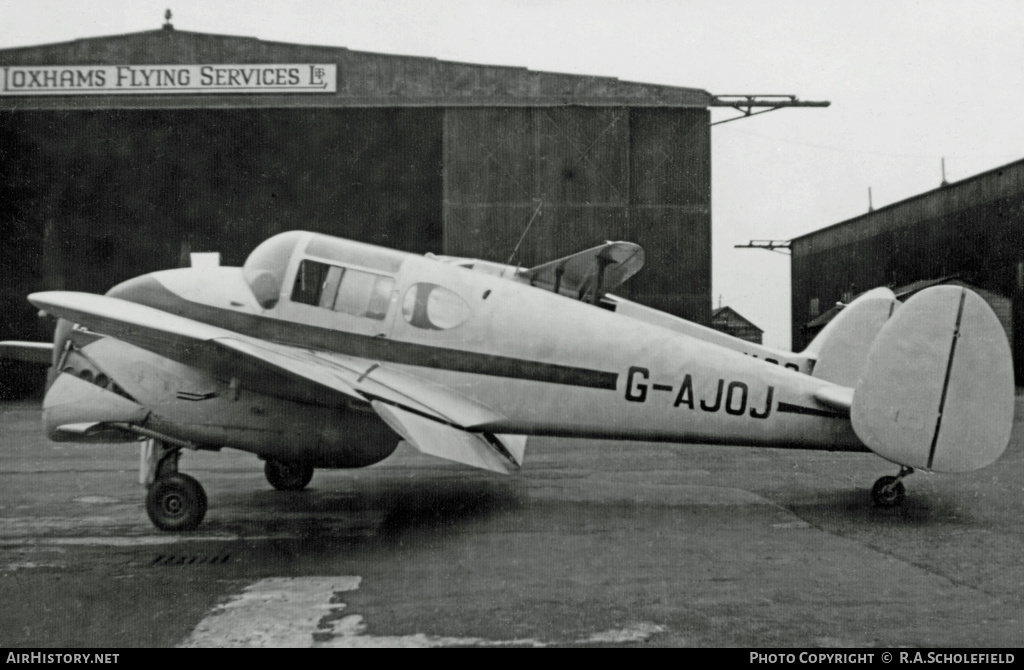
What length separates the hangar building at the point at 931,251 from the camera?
91.2ft

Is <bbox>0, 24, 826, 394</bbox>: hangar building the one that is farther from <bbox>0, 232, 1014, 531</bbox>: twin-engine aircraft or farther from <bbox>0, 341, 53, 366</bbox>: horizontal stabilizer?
<bbox>0, 232, 1014, 531</bbox>: twin-engine aircraft

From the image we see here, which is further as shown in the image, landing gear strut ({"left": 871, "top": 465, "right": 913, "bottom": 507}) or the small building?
the small building

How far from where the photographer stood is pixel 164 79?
23.9m

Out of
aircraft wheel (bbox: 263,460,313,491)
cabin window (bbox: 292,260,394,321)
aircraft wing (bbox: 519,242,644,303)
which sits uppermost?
aircraft wing (bbox: 519,242,644,303)

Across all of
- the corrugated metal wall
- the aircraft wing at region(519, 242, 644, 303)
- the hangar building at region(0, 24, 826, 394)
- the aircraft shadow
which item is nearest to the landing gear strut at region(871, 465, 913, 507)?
the aircraft wing at region(519, 242, 644, 303)

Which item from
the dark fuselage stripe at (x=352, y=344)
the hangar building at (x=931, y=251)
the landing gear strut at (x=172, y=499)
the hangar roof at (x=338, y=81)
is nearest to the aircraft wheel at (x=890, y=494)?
the dark fuselage stripe at (x=352, y=344)

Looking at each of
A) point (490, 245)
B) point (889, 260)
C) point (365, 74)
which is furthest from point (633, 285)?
point (889, 260)

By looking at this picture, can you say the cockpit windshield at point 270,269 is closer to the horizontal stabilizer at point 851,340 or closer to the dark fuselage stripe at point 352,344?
the dark fuselage stripe at point 352,344

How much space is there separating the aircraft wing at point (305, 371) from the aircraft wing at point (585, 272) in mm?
1668

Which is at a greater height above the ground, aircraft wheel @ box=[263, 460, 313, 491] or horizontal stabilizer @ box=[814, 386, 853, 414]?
horizontal stabilizer @ box=[814, 386, 853, 414]

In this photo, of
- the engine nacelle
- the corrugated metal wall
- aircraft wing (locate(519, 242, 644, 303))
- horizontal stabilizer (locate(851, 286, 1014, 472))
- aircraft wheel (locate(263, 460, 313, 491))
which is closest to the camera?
horizontal stabilizer (locate(851, 286, 1014, 472))

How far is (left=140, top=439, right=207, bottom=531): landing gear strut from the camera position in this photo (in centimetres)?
684

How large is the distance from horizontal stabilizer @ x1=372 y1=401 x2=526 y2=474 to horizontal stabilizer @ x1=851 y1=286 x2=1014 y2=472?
3.13 m

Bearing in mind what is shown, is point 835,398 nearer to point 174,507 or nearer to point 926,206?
point 174,507
